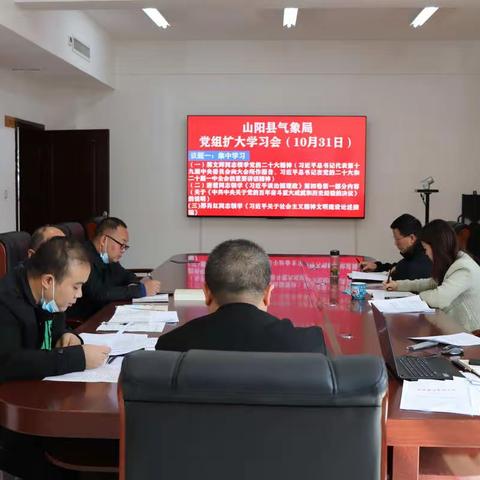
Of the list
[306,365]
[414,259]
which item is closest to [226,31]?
[414,259]

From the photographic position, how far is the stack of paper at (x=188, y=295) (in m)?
3.28

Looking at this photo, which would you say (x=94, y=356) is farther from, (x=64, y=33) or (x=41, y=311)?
(x=64, y=33)

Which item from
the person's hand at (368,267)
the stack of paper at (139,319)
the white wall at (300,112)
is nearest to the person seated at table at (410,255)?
the person's hand at (368,267)

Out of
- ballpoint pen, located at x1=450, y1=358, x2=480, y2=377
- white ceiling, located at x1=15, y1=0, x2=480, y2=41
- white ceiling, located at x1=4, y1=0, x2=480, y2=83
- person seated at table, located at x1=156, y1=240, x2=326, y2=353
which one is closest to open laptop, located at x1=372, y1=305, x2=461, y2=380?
ballpoint pen, located at x1=450, y1=358, x2=480, y2=377

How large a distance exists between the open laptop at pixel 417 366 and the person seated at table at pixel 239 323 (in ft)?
1.58

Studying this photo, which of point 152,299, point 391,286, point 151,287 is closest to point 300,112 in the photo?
point 391,286

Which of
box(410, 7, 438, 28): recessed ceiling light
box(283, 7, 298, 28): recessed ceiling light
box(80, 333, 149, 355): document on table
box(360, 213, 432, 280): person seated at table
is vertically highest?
box(410, 7, 438, 28): recessed ceiling light

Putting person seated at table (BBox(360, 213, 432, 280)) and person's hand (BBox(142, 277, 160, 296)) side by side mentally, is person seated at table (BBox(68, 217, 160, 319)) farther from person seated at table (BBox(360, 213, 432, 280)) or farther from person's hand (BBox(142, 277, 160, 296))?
person seated at table (BBox(360, 213, 432, 280))

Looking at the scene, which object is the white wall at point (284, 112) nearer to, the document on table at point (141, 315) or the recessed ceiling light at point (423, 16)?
the recessed ceiling light at point (423, 16)

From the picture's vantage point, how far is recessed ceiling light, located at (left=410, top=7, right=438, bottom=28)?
6078 mm

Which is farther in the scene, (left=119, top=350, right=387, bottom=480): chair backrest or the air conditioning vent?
the air conditioning vent

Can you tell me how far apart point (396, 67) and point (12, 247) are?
18.3 ft

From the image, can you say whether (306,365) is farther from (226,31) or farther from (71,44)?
(226,31)

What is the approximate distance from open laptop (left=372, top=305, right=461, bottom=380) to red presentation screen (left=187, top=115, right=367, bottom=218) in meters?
5.68
